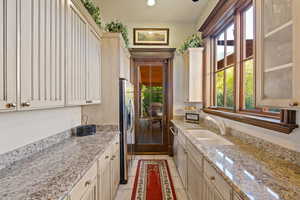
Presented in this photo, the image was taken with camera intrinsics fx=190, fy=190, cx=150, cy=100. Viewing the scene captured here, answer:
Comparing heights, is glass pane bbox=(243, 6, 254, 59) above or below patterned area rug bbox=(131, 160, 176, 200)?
above

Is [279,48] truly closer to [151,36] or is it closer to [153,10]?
[153,10]

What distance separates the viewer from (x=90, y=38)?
239 cm

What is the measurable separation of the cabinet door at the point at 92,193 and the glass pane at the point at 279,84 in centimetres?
141

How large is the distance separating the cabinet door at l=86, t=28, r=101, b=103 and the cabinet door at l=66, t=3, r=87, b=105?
15 cm

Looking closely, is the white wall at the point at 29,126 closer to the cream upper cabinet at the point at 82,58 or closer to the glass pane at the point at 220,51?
the cream upper cabinet at the point at 82,58

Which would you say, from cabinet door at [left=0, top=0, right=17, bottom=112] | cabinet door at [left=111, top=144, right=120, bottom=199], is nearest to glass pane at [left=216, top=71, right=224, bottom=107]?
cabinet door at [left=111, top=144, right=120, bottom=199]

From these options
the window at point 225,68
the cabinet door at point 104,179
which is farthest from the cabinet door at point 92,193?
the window at point 225,68

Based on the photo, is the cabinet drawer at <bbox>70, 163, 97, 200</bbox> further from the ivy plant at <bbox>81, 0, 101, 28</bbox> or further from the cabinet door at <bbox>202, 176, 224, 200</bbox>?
the ivy plant at <bbox>81, 0, 101, 28</bbox>

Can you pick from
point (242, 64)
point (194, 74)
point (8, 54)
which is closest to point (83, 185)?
point (8, 54)

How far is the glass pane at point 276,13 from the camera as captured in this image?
1.08m

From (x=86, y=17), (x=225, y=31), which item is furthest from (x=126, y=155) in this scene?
(x=225, y=31)

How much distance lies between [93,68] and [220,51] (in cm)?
214

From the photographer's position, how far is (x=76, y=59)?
1.94 meters

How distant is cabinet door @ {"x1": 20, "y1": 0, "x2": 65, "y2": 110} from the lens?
1.11 m
